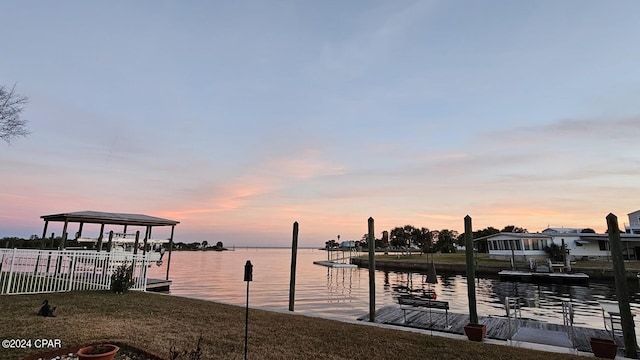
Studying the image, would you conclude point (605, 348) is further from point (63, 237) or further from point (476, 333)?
point (63, 237)

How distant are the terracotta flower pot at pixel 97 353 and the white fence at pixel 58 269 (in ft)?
34.2

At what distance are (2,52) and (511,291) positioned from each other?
38.2 m

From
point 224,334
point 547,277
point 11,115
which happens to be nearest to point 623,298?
point 224,334

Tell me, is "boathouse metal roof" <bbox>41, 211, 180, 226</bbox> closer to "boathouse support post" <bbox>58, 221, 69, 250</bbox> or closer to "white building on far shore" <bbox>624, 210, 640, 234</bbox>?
"boathouse support post" <bbox>58, 221, 69, 250</bbox>

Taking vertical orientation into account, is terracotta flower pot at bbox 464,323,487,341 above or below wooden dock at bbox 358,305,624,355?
above

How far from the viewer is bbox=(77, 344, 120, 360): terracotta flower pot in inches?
183

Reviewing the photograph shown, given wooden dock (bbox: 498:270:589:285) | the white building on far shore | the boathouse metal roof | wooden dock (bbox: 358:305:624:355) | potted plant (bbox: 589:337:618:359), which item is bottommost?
wooden dock (bbox: 498:270:589:285)

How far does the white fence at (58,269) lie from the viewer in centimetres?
1240

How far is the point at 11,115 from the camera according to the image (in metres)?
16.3

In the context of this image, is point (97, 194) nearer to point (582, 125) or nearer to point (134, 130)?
point (134, 130)

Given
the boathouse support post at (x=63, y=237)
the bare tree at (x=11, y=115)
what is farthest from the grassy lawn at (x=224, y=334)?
the bare tree at (x=11, y=115)

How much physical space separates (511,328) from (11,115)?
25.3 metres

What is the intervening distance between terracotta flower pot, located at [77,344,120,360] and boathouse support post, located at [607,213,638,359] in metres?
11.9

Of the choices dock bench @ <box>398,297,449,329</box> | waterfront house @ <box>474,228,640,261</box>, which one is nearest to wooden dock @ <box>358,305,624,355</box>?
dock bench @ <box>398,297,449,329</box>
